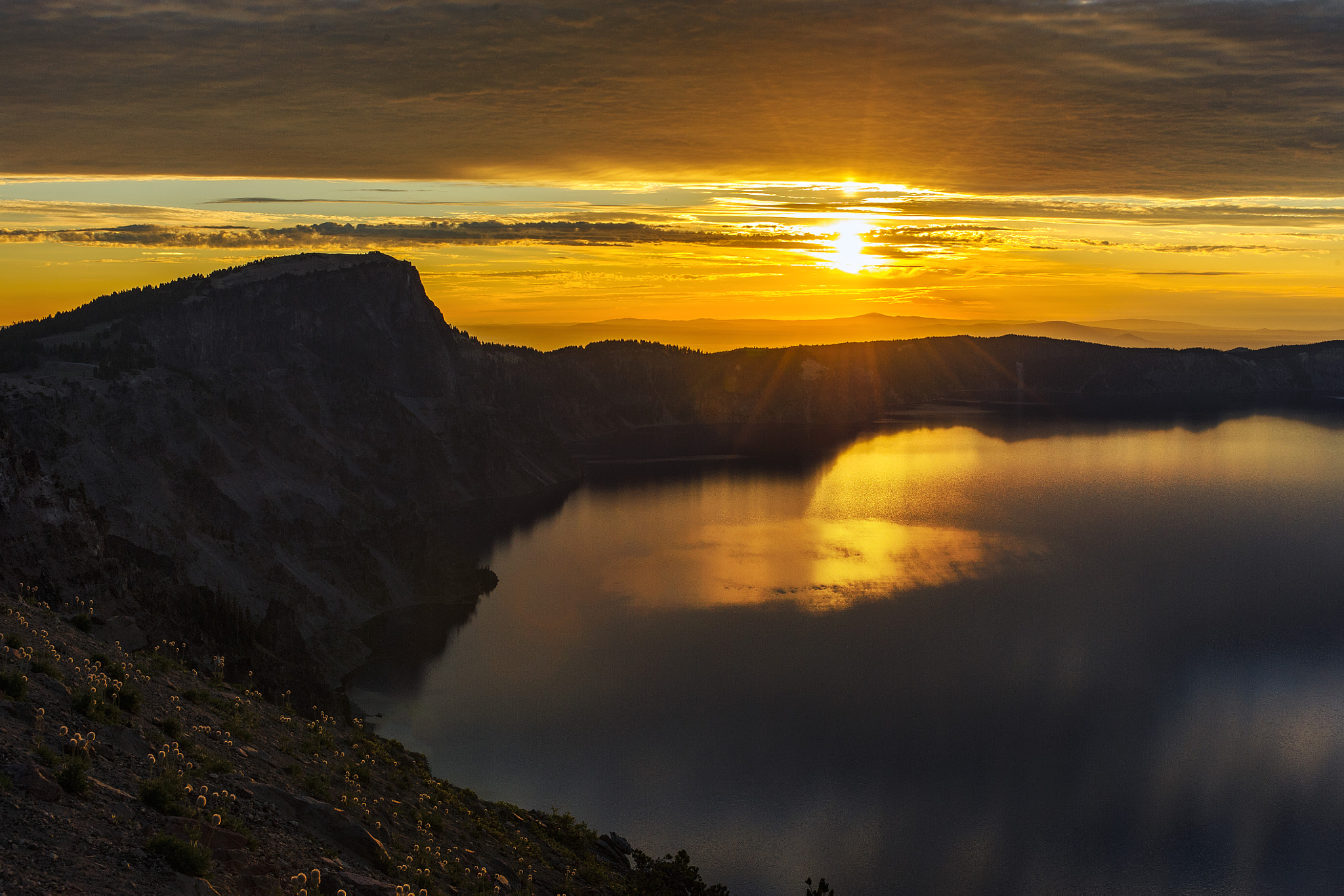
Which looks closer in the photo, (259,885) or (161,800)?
A: (259,885)

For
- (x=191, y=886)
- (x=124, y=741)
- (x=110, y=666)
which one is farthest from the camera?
(x=110, y=666)

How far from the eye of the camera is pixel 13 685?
25.0 meters

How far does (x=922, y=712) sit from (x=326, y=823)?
65.8 metres

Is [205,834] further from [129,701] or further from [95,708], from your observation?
[129,701]

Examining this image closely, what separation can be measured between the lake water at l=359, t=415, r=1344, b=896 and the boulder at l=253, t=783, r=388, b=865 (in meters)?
35.0

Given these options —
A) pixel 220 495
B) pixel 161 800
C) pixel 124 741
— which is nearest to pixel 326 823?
pixel 124 741

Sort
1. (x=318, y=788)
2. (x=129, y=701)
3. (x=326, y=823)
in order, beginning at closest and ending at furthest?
1. (x=326, y=823)
2. (x=129, y=701)
3. (x=318, y=788)

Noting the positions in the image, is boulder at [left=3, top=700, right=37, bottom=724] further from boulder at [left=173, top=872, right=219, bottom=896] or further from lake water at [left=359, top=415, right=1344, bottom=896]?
lake water at [left=359, top=415, right=1344, bottom=896]

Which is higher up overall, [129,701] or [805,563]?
[129,701]

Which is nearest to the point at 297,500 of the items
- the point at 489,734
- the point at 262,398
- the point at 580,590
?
the point at 262,398

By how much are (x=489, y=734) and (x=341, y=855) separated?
182 ft

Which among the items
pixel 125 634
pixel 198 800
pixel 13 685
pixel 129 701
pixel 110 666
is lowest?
pixel 125 634

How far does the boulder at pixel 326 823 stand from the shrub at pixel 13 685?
6.55m

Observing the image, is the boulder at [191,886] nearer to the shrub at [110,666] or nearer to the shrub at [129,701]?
the shrub at [129,701]
